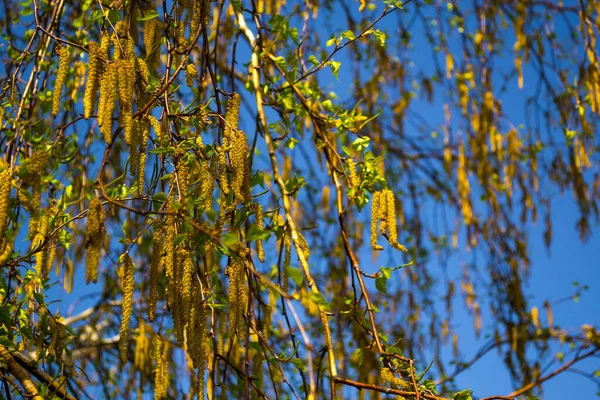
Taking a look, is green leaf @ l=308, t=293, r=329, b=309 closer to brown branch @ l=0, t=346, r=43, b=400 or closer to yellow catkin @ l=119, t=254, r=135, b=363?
yellow catkin @ l=119, t=254, r=135, b=363

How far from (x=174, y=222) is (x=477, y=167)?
9.55 ft

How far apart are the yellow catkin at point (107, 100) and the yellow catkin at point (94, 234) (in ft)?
0.41

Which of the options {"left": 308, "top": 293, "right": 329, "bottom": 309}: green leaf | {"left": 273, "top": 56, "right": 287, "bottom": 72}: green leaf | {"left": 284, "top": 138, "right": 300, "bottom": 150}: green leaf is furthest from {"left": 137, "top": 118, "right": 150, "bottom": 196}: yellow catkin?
{"left": 284, "top": 138, "right": 300, "bottom": 150}: green leaf

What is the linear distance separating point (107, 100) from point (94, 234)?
261mm

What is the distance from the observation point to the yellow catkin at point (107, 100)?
1240 millimetres

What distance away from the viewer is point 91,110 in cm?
133

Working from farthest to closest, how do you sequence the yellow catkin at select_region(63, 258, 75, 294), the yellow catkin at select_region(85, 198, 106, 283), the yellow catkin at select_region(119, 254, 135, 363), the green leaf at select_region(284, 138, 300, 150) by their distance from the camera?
1. the yellow catkin at select_region(63, 258, 75, 294)
2. the green leaf at select_region(284, 138, 300, 150)
3. the yellow catkin at select_region(119, 254, 135, 363)
4. the yellow catkin at select_region(85, 198, 106, 283)

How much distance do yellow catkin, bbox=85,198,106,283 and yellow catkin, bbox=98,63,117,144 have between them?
0.13 metres

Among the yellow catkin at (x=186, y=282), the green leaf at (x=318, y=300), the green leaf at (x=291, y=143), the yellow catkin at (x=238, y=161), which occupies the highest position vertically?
the green leaf at (x=291, y=143)

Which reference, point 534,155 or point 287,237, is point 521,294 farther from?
point 287,237

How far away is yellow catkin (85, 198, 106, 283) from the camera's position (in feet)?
3.78

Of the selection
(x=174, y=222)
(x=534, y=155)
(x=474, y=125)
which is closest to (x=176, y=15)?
(x=174, y=222)

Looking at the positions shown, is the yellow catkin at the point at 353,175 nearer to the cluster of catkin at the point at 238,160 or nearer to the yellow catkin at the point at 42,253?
the cluster of catkin at the point at 238,160

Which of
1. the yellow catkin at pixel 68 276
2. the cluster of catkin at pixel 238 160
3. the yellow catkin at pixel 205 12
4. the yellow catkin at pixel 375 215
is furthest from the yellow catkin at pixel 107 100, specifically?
the yellow catkin at pixel 68 276
